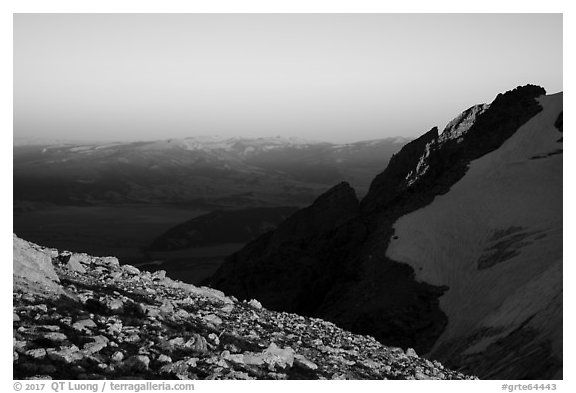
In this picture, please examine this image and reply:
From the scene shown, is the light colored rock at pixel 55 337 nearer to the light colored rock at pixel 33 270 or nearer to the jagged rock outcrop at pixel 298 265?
the light colored rock at pixel 33 270

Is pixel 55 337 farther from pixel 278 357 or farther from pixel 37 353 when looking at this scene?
pixel 278 357

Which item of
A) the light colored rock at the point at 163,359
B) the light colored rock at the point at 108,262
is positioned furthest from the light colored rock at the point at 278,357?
the light colored rock at the point at 108,262

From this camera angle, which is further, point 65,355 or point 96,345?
point 96,345

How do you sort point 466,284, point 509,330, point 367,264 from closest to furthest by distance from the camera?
point 509,330 < point 466,284 < point 367,264

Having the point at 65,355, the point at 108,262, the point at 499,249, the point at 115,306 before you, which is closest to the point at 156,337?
the point at 115,306

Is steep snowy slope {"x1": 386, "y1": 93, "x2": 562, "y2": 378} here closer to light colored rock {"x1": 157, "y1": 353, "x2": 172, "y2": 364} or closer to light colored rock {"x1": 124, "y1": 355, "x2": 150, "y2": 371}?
light colored rock {"x1": 157, "y1": 353, "x2": 172, "y2": 364}
